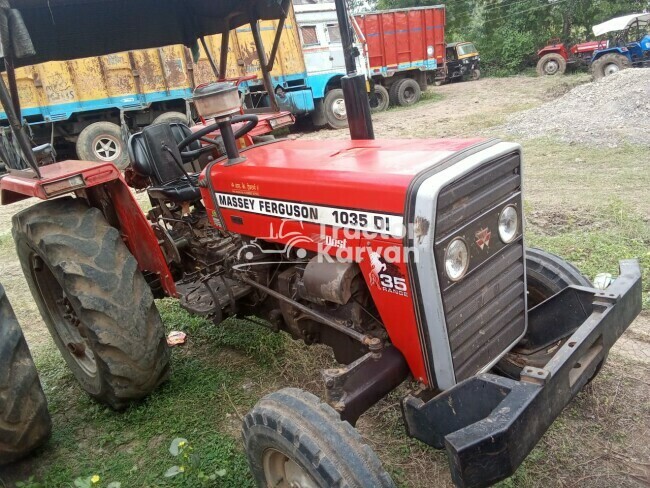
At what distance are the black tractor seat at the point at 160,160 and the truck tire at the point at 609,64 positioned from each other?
15510 millimetres

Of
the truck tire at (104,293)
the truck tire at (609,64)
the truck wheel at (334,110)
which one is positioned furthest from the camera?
the truck tire at (609,64)

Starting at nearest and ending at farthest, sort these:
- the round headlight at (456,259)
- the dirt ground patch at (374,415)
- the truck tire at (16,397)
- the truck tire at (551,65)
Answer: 1. the round headlight at (456,259)
2. the dirt ground patch at (374,415)
3. the truck tire at (16,397)
4. the truck tire at (551,65)

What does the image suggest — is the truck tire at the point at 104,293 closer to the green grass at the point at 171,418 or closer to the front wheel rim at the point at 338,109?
the green grass at the point at 171,418

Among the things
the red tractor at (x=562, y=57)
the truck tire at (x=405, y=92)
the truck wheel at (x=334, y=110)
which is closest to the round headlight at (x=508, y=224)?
the truck wheel at (x=334, y=110)

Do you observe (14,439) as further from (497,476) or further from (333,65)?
(333,65)

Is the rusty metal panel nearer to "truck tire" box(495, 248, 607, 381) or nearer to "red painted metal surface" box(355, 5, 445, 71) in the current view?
"red painted metal surface" box(355, 5, 445, 71)

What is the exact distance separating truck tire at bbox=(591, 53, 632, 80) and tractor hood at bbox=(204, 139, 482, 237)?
→ 1584cm

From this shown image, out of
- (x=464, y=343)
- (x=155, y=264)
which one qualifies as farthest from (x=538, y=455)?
(x=155, y=264)

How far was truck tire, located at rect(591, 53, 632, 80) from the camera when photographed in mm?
15523

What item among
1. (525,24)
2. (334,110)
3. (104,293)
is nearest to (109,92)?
(334,110)

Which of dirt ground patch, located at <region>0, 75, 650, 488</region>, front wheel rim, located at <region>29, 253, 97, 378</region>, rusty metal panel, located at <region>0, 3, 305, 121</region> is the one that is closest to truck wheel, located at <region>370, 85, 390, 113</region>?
rusty metal panel, located at <region>0, 3, 305, 121</region>

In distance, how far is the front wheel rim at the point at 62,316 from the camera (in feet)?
10.5

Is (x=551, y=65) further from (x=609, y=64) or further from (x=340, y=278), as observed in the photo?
(x=340, y=278)

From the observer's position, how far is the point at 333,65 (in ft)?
46.0
